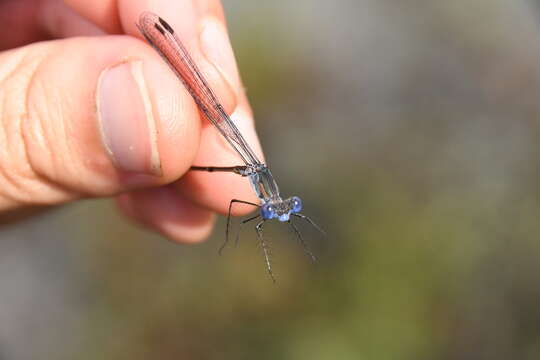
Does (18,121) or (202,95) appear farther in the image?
(202,95)

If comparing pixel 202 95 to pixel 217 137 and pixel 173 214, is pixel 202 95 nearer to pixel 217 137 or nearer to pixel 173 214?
pixel 217 137

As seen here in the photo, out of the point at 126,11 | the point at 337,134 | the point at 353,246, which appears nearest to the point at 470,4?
the point at 337,134

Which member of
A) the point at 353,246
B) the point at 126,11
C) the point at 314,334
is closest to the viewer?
the point at 126,11

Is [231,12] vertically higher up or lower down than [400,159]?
higher up

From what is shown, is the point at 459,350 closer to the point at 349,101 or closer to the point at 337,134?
the point at 337,134

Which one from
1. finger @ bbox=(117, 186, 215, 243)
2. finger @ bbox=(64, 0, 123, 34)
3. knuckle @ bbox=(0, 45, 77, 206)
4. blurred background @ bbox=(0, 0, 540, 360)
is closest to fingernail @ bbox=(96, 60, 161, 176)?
knuckle @ bbox=(0, 45, 77, 206)

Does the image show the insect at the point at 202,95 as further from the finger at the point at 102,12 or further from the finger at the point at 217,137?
the finger at the point at 102,12

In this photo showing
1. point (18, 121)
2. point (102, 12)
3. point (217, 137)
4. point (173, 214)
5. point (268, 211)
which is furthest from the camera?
point (173, 214)

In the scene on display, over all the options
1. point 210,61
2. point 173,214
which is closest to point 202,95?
point 210,61
